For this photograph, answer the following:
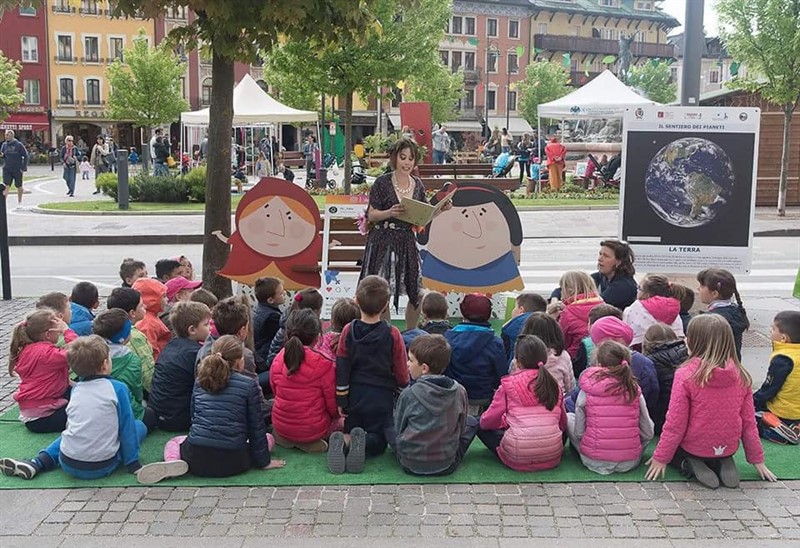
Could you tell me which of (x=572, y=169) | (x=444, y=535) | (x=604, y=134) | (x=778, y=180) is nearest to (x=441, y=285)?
(x=444, y=535)

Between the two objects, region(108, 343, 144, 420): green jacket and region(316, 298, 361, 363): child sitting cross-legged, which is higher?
region(316, 298, 361, 363): child sitting cross-legged

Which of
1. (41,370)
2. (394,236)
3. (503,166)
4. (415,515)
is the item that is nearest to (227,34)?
(394,236)

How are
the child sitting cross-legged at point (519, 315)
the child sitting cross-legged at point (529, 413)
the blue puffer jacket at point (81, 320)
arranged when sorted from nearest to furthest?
1. the child sitting cross-legged at point (529, 413)
2. the child sitting cross-legged at point (519, 315)
3. the blue puffer jacket at point (81, 320)

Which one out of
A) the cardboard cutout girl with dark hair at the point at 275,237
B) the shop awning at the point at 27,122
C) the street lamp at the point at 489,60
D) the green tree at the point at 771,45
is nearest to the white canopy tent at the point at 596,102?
the green tree at the point at 771,45

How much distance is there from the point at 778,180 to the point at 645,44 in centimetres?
7393

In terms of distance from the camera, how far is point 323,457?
5453mm

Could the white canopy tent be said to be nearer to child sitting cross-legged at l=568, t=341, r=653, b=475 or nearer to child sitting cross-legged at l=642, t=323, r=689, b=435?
child sitting cross-legged at l=642, t=323, r=689, b=435

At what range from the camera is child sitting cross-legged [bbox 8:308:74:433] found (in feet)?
18.6

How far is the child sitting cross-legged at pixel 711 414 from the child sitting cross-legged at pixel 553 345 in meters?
0.81

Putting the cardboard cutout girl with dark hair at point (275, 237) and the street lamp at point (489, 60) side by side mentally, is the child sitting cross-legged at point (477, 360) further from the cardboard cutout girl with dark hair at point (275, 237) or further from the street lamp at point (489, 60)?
the street lamp at point (489, 60)

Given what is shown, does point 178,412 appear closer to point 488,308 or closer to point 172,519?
point 172,519

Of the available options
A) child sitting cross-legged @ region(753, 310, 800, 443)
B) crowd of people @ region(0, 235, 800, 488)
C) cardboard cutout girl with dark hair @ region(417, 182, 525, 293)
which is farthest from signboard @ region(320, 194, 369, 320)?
child sitting cross-legged @ region(753, 310, 800, 443)

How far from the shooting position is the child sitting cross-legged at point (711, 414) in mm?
4992

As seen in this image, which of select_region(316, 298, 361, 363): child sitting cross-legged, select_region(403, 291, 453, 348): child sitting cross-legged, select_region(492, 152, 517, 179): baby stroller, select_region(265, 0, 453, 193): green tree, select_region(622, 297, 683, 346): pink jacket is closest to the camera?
select_region(316, 298, 361, 363): child sitting cross-legged
